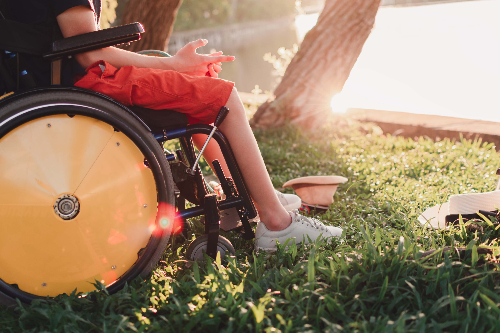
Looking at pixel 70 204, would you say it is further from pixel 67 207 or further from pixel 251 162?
pixel 251 162

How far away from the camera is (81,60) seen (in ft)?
5.37

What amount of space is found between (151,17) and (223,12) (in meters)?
38.9

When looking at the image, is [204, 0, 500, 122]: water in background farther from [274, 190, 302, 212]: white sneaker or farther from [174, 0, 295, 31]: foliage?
[174, 0, 295, 31]: foliage

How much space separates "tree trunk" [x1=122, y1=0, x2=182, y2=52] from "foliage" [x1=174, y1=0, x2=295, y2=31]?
97.1 feet

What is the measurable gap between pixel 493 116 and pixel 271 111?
340cm

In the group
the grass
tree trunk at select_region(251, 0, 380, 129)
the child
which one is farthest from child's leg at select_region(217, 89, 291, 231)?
tree trunk at select_region(251, 0, 380, 129)

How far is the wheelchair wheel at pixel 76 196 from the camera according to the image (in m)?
1.46

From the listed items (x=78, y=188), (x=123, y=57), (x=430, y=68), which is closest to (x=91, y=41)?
(x=123, y=57)

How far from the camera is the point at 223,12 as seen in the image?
4172 cm

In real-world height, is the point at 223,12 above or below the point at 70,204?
above

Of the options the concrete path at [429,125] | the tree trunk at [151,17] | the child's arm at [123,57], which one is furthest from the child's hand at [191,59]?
the concrete path at [429,125]

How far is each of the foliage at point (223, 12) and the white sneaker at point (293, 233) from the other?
33115mm

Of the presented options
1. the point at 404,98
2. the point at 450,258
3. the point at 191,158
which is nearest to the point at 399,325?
the point at 450,258

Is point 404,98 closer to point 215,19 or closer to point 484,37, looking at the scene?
point 484,37
